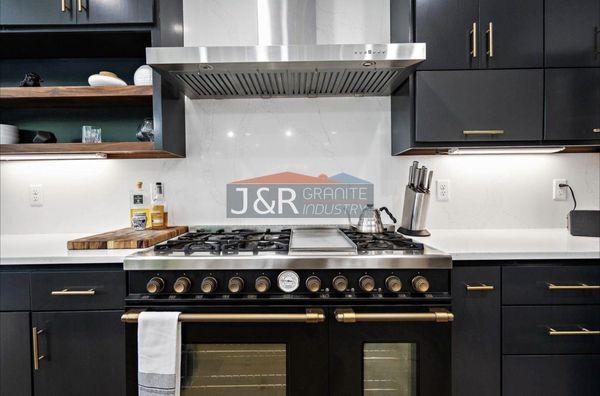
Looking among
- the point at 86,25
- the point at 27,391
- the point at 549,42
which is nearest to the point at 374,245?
the point at 549,42

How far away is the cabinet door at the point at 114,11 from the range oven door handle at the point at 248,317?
1.33 m

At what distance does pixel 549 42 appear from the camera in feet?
4.81

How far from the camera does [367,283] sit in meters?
1.16

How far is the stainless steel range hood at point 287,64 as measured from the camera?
1313 millimetres

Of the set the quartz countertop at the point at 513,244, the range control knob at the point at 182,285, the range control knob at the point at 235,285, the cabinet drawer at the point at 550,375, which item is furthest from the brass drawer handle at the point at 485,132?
the range control knob at the point at 182,285

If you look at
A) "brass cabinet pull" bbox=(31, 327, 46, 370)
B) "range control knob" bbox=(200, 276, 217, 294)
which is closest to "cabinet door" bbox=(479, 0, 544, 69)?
"range control knob" bbox=(200, 276, 217, 294)

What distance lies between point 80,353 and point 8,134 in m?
1.21

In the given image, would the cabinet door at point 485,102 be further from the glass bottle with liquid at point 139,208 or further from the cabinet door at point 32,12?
the cabinet door at point 32,12

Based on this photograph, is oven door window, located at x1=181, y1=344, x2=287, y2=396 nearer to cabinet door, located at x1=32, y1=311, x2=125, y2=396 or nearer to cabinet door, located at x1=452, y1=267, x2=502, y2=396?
cabinet door, located at x1=32, y1=311, x2=125, y2=396

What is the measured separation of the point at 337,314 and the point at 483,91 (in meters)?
1.21

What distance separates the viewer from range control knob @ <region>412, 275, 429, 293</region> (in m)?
1.17

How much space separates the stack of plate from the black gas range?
1.09 meters

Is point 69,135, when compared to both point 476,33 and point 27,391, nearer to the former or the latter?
point 27,391

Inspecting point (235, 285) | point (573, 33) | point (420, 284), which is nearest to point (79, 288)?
point (235, 285)
